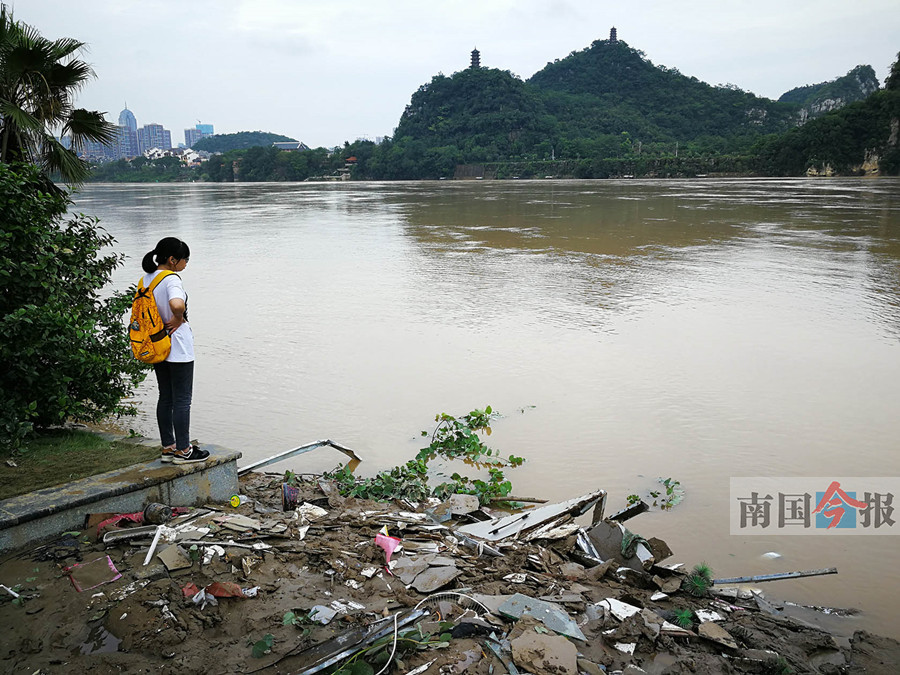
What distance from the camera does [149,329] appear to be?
154 inches

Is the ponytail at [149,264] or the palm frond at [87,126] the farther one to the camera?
the palm frond at [87,126]

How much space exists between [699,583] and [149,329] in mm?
3406

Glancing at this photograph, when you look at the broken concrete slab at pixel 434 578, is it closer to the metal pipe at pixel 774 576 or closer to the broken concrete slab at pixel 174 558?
the broken concrete slab at pixel 174 558

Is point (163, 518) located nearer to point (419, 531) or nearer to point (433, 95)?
point (419, 531)

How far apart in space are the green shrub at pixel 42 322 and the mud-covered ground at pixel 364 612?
1474 mm

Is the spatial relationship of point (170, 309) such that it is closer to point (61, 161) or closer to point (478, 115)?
point (61, 161)

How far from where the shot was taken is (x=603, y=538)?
3918mm

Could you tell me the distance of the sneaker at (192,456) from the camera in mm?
4069

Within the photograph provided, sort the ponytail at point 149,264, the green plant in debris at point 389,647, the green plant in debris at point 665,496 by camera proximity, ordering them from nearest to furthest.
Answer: the green plant in debris at point 389,647
the ponytail at point 149,264
the green plant in debris at point 665,496

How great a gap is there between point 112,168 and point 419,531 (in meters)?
160

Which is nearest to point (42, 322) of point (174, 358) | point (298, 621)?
point (174, 358)
